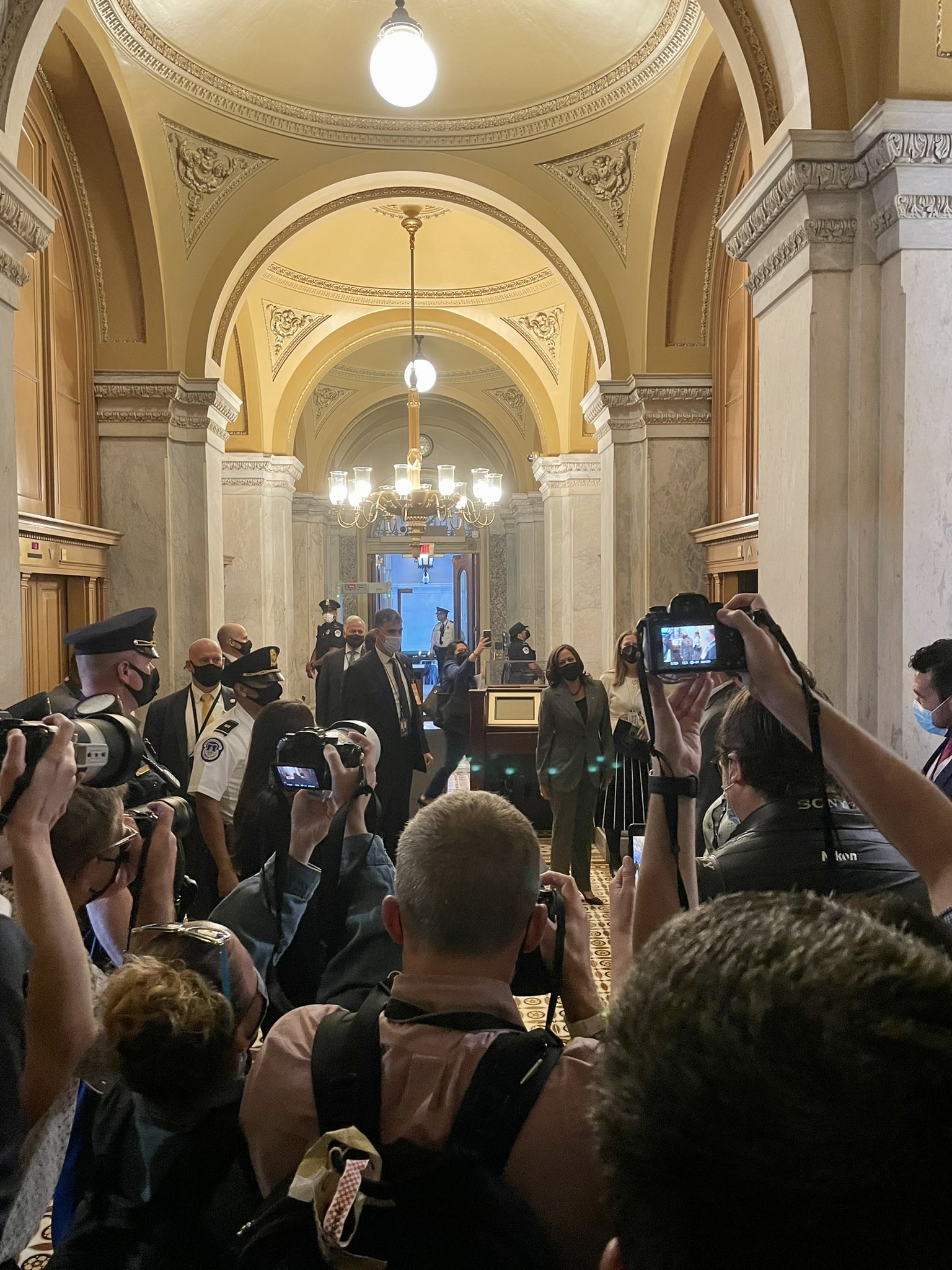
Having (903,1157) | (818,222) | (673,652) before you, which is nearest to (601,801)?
(818,222)

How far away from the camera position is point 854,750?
1250mm

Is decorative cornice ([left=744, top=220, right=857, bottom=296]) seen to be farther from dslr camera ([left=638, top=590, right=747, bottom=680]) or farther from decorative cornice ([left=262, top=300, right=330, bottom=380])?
decorative cornice ([left=262, top=300, right=330, bottom=380])

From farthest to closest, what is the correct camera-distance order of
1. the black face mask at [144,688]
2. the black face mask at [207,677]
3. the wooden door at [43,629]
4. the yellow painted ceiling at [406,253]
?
the yellow painted ceiling at [406,253], the wooden door at [43,629], the black face mask at [207,677], the black face mask at [144,688]

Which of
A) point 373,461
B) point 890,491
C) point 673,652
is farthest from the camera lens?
point 373,461

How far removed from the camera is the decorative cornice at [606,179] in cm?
785

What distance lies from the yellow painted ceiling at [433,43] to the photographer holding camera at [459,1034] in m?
7.39

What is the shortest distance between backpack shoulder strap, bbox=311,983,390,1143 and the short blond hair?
0.13 meters

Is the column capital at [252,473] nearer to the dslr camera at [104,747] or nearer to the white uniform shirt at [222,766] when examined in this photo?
the white uniform shirt at [222,766]

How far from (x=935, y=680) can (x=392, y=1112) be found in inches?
104

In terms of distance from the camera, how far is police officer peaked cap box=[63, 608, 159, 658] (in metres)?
3.13

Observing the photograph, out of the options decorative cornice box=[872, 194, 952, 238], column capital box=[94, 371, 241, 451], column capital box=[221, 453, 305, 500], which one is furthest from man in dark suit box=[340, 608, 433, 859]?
column capital box=[221, 453, 305, 500]

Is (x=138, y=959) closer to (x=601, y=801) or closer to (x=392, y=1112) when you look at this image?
(x=392, y=1112)

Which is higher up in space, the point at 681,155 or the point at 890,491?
the point at 681,155

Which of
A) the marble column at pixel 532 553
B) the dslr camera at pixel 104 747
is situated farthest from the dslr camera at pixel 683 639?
the marble column at pixel 532 553
